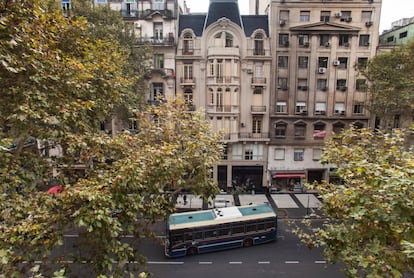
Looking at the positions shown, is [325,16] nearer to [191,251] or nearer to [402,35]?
[402,35]

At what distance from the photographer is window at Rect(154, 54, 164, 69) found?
100 ft

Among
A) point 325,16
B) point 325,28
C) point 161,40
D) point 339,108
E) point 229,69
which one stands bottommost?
point 339,108

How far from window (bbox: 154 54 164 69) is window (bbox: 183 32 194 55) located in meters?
2.74

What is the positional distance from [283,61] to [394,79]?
36.8 ft

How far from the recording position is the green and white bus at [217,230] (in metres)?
19.2

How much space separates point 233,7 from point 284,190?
2264cm

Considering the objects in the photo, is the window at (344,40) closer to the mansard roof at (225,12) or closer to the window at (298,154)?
the mansard roof at (225,12)

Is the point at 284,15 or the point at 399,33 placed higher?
the point at 284,15

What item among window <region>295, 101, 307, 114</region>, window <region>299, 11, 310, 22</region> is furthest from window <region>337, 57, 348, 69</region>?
window <region>299, 11, 310, 22</region>

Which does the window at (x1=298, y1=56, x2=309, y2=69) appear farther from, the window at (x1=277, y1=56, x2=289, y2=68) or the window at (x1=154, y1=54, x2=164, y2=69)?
the window at (x1=154, y1=54, x2=164, y2=69)

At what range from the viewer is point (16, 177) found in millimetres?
8266

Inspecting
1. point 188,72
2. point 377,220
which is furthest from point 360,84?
point 377,220

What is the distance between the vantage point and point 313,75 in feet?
102

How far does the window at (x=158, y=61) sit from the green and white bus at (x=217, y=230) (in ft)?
58.7
